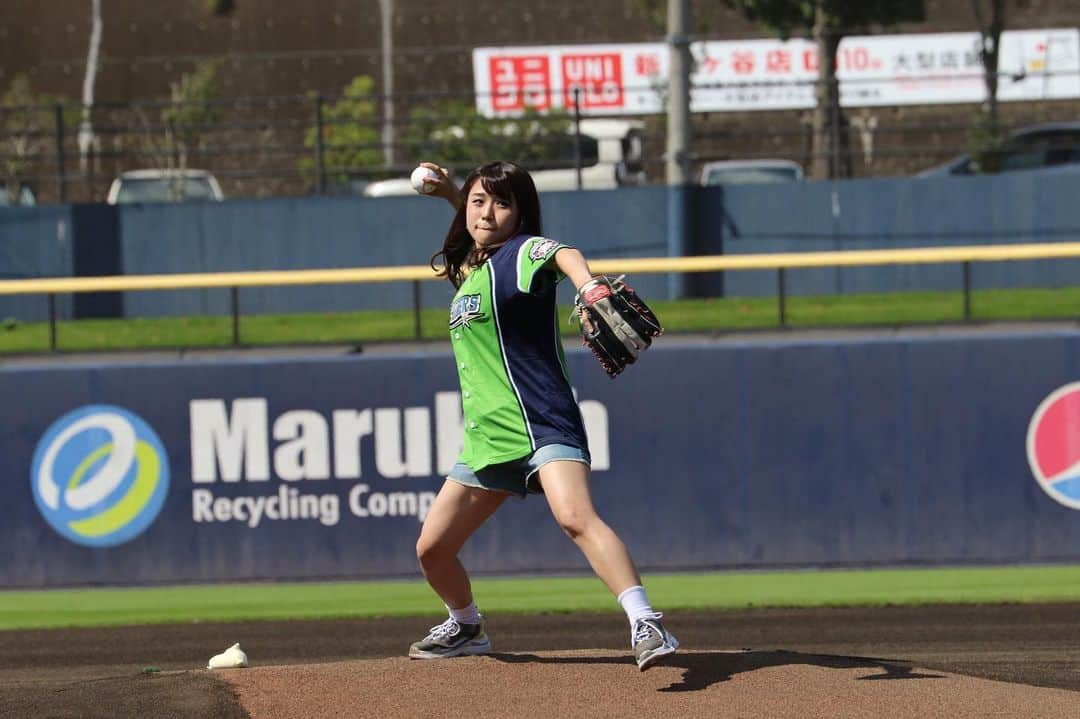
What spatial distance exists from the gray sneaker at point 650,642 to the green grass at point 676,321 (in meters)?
5.49

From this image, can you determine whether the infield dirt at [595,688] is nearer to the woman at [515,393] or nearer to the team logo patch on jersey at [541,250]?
the woman at [515,393]

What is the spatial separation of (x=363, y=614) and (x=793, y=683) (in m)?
4.37

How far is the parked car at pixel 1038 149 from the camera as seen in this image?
1862cm

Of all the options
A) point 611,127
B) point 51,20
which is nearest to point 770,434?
point 611,127

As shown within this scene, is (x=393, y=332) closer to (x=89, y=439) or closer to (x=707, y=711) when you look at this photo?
(x=89, y=439)

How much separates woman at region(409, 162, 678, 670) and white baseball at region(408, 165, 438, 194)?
0.65 ft

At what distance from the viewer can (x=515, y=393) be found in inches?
216

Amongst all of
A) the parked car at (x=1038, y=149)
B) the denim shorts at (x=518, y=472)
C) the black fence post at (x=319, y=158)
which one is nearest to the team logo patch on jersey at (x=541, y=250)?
the denim shorts at (x=518, y=472)

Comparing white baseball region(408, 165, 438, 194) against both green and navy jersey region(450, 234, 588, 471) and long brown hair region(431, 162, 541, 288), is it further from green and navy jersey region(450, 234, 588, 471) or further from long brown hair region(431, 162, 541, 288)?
green and navy jersey region(450, 234, 588, 471)

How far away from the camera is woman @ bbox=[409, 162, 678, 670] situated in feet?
17.5

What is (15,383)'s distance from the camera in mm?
10289

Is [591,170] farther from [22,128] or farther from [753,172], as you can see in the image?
[22,128]

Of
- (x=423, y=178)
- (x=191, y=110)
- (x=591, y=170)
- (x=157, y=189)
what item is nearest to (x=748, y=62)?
(x=591, y=170)

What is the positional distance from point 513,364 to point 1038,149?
1461 centimetres
